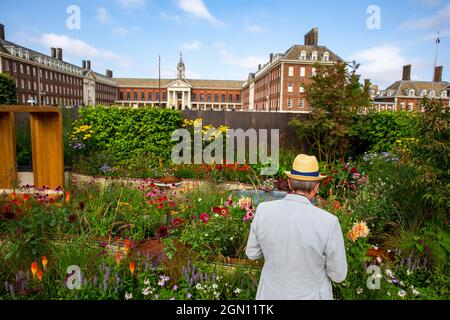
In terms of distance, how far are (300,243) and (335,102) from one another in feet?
26.0

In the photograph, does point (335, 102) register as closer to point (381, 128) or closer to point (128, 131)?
point (381, 128)

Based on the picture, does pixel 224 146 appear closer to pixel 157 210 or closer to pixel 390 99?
pixel 157 210

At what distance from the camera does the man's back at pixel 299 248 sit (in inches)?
74.5

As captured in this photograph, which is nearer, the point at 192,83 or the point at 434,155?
the point at 434,155

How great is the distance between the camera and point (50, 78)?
62125 mm

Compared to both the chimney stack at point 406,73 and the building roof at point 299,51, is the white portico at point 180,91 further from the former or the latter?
the chimney stack at point 406,73

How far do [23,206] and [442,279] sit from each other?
5.35 m

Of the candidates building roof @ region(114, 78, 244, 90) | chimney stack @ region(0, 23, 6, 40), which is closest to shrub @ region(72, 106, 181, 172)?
chimney stack @ region(0, 23, 6, 40)

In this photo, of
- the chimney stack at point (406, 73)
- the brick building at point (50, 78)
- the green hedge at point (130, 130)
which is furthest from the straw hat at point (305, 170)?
the chimney stack at point (406, 73)

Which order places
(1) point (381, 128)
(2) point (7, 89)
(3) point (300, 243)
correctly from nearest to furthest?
(3) point (300, 243) → (1) point (381, 128) → (2) point (7, 89)

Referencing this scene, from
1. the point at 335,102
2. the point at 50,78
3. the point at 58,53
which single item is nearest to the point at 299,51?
the point at 50,78

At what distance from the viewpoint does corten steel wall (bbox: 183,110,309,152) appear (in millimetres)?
10719

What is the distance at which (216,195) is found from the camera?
5.33 m
